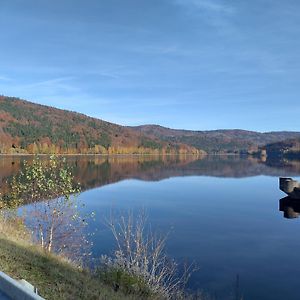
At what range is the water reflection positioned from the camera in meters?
30.2

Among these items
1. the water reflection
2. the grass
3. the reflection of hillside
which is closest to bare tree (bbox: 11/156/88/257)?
the grass

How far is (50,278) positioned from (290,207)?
3012 centimetres

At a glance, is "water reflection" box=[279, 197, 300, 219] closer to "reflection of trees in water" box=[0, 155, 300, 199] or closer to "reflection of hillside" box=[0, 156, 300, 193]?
"reflection of trees in water" box=[0, 155, 300, 199]

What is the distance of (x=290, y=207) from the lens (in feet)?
114

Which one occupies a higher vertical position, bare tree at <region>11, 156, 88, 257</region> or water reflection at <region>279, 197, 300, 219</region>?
bare tree at <region>11, 156, 88, 257</region>

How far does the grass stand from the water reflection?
23.2 meters

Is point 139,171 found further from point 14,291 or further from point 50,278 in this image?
point 14,291

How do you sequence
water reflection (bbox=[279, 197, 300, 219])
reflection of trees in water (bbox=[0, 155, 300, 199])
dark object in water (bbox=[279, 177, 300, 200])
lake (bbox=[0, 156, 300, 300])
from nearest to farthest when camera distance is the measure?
lake (bbox=[0, 156, 300, 300]), water reflection (bbox=[279, 197, 300, 219]), dark object in water (bbox=[279, 177, 300, 200]), reflection of trees in water (bbox=[0, 155, 300, 199])

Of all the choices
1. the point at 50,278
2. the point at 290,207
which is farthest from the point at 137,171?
the point at 50,278

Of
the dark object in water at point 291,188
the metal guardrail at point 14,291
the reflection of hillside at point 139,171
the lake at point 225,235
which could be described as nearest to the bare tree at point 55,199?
the lake at point 225,235

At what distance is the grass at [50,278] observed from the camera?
736cm

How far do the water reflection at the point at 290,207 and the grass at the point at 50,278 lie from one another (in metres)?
23.2

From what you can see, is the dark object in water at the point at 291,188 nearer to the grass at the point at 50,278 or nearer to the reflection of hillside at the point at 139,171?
the reflection of hillside at the point at 139,171

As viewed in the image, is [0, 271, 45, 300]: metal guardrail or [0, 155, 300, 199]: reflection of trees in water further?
[0, 155, 300, 199]: reflection of trees in water
